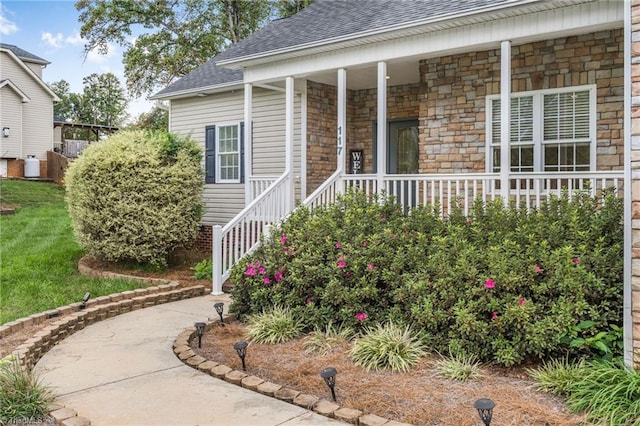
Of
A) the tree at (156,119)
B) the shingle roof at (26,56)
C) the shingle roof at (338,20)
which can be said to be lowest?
the shingle roof at (338,20)

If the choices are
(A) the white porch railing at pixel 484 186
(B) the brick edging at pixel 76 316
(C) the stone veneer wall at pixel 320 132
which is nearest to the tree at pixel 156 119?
(C) the stone veneer wall at pixel 320 132

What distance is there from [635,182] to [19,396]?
430 centimetres

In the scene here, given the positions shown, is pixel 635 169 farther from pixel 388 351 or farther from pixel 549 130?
pixel 549 130

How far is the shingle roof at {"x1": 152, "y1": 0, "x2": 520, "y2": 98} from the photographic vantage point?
7160 mm

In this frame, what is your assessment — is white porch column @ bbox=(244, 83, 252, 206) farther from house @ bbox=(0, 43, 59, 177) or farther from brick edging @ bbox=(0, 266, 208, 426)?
house @ bbox=(0, 43, 59, 177)

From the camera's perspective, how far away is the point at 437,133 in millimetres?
8633

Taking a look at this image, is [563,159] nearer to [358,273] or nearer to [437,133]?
[437,133]

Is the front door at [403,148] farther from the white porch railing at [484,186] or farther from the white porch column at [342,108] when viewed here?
the white porch column at [342,108]

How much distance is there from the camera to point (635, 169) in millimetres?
3641

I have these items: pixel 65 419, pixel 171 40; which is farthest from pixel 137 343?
pixel 171 40

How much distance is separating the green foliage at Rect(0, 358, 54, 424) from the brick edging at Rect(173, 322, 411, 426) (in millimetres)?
1136

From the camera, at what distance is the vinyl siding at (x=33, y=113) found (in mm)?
22188

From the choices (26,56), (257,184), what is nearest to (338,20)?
(257,184)

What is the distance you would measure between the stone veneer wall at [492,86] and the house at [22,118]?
18381 mm
